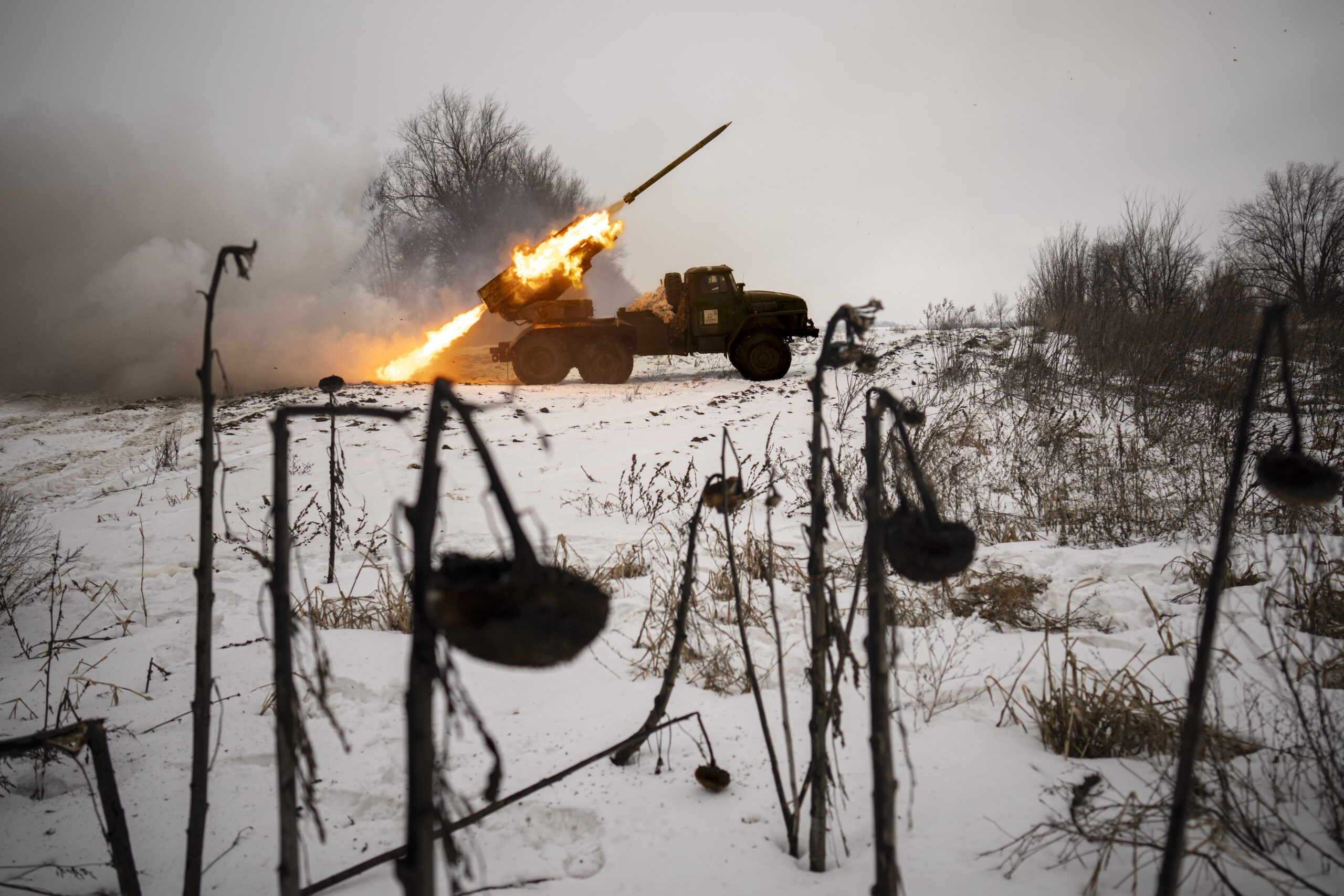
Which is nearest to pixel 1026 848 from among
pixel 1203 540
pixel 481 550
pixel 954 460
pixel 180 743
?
pixel 180 743

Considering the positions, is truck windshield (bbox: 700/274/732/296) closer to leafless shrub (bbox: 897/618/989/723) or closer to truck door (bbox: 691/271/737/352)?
truck door (bbox: 691/271/737/352)

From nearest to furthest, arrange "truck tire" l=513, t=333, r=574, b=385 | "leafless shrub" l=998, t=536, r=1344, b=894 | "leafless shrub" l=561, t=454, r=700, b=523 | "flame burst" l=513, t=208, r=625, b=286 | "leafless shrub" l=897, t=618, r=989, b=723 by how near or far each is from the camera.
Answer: "leafless shrub" l=998, t=536, r=1344, b=894
"leafless shrub" l=897, t=618, r=989, b=723
"leafless shrub" l=561, t=454, r=700, b=523
"flame burst" l=513, t=208, r=625, b=286
"truck tire" l=513, t=333, r=574, b=385

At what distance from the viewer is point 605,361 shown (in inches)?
494

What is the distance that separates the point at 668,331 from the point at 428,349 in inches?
215

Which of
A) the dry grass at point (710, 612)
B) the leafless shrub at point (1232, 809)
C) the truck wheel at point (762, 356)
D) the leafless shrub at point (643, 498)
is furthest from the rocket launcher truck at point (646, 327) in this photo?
the leafless shrub at point (1232, 809)

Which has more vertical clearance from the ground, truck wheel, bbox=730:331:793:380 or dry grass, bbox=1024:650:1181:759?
truck wheel, bbox=730:331:793:380

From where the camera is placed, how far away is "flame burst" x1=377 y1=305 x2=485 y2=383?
12.8 m

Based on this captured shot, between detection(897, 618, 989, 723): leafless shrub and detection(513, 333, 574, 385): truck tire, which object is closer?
detection(897, 618, 989, 723): leafless shrub

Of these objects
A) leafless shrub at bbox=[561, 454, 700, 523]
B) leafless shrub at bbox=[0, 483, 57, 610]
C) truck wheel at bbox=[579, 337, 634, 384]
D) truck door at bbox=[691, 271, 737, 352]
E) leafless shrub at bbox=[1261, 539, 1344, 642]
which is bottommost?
leafless shrub at bbox=[0, 483, 57, 610]

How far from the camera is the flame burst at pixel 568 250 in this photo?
12.1 meters

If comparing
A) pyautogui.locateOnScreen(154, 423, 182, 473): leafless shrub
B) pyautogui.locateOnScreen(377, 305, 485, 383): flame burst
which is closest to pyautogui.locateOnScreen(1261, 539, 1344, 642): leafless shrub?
pyautogui.locateOnScreen(154, 423, 182, 473): leafless shrub

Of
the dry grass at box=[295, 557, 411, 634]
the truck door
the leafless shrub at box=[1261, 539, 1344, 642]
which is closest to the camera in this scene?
the leafless shrub at box=[1261, 539, 1344, 642]

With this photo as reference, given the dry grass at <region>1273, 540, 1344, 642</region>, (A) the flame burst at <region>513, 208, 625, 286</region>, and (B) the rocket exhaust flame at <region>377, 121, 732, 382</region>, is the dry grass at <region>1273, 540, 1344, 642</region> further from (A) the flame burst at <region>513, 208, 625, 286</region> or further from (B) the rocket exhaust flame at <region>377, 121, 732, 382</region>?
(A) the flame burst at <region>513, 208, 625, 286</region>

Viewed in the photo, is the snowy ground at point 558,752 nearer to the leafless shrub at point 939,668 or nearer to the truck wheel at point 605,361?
the leafless shrub at point 939,668
